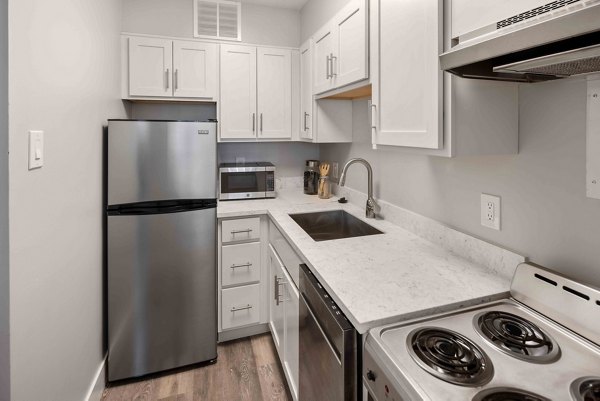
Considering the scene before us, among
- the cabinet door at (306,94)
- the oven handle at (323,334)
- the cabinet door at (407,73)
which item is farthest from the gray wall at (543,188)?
the cabinet door at (306,94)

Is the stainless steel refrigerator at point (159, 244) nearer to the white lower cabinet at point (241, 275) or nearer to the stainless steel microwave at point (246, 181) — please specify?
the white lower cabinet at point (241, 275)

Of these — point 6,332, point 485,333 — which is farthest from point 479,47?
point 6,332

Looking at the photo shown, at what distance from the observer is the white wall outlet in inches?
48.4

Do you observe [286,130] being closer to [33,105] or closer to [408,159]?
[408,159]

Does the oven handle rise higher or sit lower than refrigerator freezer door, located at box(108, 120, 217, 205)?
lower

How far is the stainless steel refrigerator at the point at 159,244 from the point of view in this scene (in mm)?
1902

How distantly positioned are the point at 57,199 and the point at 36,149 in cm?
26

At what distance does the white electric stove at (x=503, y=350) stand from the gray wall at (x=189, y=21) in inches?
103

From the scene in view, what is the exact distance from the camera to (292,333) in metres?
1.64

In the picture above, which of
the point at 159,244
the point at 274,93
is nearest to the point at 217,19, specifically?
the point at 274,93

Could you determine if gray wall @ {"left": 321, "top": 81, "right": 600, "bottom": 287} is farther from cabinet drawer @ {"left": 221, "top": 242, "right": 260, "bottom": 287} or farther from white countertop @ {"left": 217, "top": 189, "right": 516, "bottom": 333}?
cabinet drawer @ {"left": 221, "top": 242, "right": 260, "bottom": 287}

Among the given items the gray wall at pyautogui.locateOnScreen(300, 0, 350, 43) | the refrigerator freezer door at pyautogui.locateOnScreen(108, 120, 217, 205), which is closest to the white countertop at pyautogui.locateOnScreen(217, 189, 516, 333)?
the refrigerator freezer door at pyautogui.locateOnScreen(108, 120, 217, 205)

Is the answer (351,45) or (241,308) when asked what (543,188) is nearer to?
(351,45)

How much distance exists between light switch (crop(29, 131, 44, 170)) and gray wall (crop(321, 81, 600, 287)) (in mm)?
1595
